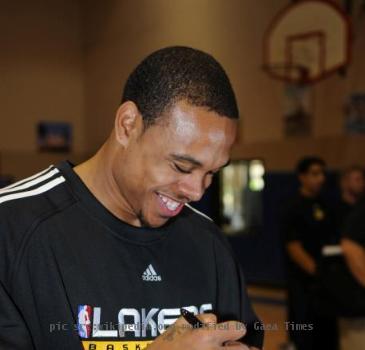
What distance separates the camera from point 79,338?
955 mm

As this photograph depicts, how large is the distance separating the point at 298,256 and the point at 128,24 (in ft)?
11.7

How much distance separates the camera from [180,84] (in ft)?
3.31

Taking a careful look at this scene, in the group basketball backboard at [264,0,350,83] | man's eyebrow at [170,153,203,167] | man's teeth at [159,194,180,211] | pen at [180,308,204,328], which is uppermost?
basketball backboard at [264,0,350,83]

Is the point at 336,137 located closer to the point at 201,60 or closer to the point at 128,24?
the point at 128,24

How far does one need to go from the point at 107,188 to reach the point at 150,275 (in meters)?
0.19

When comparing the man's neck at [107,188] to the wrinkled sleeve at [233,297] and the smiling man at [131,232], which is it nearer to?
the smiling man at [131,232]

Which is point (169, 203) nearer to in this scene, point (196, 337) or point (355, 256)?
point (196, 337)

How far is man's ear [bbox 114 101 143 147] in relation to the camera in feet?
3.44

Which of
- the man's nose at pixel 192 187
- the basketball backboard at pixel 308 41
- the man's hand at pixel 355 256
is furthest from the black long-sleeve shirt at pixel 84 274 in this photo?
the basketball backboard at pixel 308 41

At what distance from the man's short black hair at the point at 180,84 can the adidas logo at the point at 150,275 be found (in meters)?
0.29

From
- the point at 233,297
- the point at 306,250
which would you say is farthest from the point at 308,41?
the point at 233,297

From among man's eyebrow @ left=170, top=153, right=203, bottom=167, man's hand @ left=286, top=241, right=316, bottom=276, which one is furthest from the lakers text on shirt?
man's hand @ left=286, top=241, right=316, bottom=276

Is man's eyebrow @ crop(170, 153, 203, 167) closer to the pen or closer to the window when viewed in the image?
the pen

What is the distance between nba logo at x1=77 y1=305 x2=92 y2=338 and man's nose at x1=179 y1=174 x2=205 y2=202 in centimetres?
28
